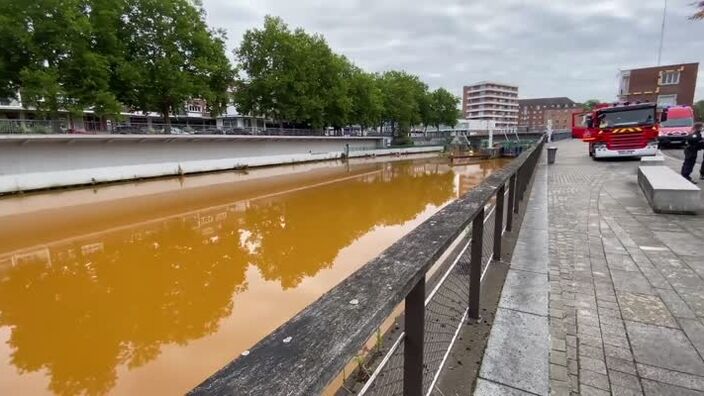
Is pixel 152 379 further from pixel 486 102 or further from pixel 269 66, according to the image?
pixel 486 102

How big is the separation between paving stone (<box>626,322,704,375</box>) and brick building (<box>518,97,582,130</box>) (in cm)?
11112

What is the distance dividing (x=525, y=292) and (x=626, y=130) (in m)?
14.3

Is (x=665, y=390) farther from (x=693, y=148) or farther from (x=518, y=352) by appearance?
(x=693, y=148)

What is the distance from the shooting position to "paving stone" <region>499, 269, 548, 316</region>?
8.52ft

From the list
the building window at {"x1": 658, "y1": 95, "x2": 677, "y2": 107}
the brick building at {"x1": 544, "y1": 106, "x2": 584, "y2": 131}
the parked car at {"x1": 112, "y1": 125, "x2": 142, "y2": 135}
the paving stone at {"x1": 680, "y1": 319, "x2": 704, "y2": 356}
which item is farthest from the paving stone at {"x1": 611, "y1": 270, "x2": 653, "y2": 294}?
the brick building at {"x1": 544, "y1": 106, "x2": 584, "y2": 131}

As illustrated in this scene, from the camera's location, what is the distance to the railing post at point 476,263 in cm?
223

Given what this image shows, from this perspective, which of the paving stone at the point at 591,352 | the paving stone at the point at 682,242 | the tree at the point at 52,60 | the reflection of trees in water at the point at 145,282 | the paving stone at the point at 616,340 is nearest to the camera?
the paving stone at the point at 591,352

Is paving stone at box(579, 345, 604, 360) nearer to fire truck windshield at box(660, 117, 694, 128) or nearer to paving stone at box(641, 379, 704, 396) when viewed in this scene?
paving stone at box(641, 379, 704, 396)

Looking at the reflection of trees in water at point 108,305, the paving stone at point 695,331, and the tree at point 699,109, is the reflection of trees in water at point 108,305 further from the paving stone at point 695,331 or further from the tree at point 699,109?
the tree at point 699,109

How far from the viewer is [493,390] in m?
1.77

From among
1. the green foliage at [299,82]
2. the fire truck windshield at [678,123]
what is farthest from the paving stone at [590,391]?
the green foliage at [299,82]

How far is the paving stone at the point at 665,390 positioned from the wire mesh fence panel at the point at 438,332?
0.94 metres

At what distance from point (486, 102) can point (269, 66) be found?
86484 millimetres

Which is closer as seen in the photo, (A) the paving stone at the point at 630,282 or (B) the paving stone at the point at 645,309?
(B) the paving stone at the point at 645,309
